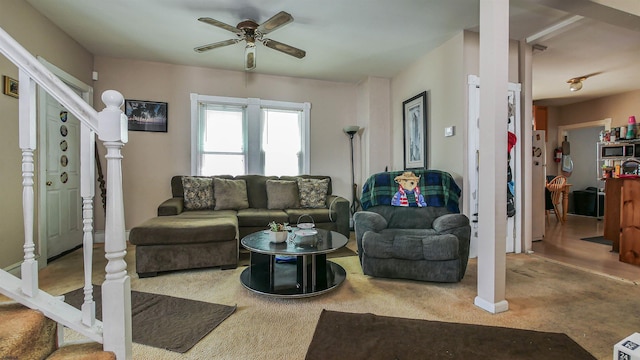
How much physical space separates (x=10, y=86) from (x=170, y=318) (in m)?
2.47

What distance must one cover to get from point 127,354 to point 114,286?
0.28 meters

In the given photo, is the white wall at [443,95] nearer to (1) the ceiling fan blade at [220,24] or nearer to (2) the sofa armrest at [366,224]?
(2) the sofa armrest at [366,224]

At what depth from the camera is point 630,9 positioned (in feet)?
7.73

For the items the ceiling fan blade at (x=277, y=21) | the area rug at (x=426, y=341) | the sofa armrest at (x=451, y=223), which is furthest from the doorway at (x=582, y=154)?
the ceiling fan blade at (x=277, y=21)

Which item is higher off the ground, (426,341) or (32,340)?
(32,340)

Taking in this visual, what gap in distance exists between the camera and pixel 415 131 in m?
4.05

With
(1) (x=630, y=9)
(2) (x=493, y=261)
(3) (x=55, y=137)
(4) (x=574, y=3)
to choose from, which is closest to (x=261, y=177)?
(3) (x=55, y=137)

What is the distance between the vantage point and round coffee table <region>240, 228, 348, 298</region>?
87.2 inches

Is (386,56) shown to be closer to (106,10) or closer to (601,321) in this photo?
(106,10)

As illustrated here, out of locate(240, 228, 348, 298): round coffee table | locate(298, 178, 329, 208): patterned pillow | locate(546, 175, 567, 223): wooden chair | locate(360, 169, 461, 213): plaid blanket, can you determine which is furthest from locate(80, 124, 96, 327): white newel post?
locate(546, 175, 567, 223): wooden chair

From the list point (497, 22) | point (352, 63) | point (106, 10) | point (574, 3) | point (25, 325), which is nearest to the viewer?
point (25, 325)

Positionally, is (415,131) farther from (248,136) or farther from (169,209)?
(169,209)

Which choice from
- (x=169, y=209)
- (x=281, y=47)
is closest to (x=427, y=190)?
(x=281, y=47)

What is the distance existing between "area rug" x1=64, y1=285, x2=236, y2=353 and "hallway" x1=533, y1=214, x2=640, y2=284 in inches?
135
